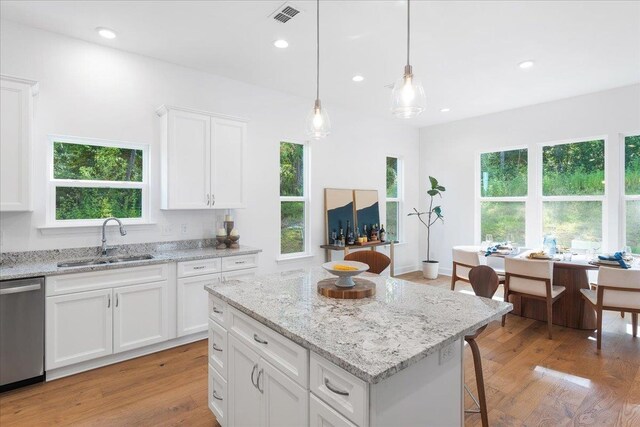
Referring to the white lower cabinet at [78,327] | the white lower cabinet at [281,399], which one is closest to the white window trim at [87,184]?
the white lower cabinet at [78,327]

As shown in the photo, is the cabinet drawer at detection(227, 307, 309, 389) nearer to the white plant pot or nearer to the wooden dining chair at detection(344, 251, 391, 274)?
the wooden dining chair at detection(344, 251, 391, 274)

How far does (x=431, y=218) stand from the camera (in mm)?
6781

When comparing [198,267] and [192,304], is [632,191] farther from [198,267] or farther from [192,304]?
[192,304]

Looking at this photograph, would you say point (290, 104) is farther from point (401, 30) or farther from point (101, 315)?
point (101, 315)

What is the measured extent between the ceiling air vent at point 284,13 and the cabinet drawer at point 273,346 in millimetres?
2345

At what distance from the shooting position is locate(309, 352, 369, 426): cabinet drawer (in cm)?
111

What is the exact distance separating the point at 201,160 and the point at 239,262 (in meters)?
1.18

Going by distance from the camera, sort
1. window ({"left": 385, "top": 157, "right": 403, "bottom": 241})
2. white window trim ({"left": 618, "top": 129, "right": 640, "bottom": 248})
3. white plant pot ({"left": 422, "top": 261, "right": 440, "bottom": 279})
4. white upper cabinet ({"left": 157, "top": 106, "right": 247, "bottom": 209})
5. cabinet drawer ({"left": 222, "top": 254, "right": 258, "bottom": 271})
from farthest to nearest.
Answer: window ({"left": 385, "top": 157, "right": 403, "bottom": 241})
white plant pot ({"left": 422, "top": 261, "right": 440, "bottom": 279})
white window trim ({"left": 618, "top": 129, "right": 640, "bottom": 248})
cabinet drawer ({"left": 222, "top": 254, "right": 258, "bottom": 271})
white upper cabinet ({"left": 157, "top": 106, "right": 247, "bottom": 209})

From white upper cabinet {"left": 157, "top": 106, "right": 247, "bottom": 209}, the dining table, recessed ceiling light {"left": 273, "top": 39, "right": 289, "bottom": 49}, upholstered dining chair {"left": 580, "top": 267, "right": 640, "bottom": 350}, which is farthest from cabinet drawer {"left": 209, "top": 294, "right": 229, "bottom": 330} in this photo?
the dining table

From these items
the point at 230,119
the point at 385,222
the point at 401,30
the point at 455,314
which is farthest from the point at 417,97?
the point at 385,222

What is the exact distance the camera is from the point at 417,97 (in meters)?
1.93

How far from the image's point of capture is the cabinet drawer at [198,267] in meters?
3.29

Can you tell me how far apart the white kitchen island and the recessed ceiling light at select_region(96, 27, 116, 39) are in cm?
263

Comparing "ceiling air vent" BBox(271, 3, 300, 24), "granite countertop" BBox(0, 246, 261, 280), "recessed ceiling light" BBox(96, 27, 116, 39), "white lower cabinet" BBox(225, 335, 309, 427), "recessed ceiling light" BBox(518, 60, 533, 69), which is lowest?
"white lower cabinet" BBox(225, 335, 309, 427)
